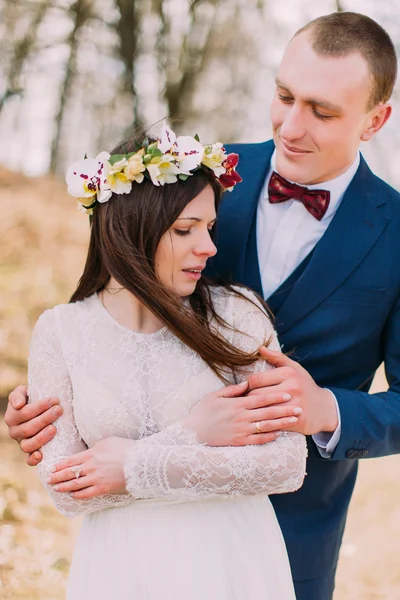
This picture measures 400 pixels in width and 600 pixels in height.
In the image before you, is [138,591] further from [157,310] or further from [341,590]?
[341,590]

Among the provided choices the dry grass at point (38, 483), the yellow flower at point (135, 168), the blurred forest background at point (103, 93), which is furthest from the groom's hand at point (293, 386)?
the blurred forest background at point (103, 93)

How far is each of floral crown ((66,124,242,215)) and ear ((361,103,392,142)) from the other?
23.5 inches

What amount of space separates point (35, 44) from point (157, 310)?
18.0 feet

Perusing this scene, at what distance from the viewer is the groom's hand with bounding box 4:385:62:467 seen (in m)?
2.10

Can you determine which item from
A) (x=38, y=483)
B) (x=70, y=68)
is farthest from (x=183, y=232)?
(x=70, y=68)

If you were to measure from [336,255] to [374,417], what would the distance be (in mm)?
535

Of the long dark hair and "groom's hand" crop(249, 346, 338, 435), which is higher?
the long dark hair

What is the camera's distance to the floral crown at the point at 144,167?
83.2 inches

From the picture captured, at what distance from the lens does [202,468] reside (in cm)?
200

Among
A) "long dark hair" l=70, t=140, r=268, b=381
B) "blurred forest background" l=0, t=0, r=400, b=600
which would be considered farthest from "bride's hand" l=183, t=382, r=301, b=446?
"blurred forest background" l=0, t=0, r=400, b=600

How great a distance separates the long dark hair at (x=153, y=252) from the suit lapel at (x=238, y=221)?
A: 43 cm

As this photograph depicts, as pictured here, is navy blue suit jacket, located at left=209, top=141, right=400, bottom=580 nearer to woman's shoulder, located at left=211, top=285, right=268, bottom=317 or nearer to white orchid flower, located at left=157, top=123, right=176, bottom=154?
woman's shoulder, located at left=211, top=285, right=268, bottom=317

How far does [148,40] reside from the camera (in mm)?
6984

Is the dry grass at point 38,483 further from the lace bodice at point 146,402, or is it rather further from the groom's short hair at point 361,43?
the groom's short hair at point 361,43
